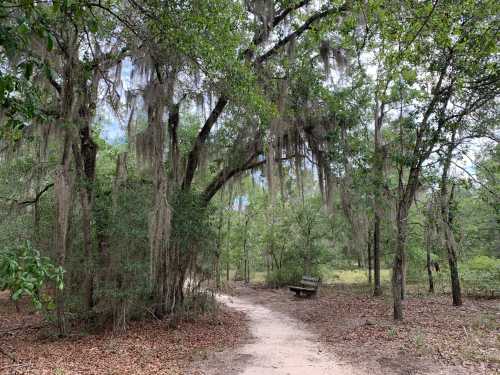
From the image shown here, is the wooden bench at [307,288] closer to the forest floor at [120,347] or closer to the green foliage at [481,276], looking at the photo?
the forest floor at [120,347]

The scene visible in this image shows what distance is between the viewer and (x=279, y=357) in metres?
5.89

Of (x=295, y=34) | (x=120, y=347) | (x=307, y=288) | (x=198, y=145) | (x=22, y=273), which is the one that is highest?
(x=295, y=34)

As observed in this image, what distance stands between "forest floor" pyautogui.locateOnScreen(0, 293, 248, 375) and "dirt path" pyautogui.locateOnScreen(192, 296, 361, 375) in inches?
17.0

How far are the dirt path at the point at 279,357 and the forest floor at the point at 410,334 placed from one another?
0.25 metres

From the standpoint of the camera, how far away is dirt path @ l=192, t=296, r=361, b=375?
5199 millimetres

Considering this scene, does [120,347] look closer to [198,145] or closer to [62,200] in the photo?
[62,200]

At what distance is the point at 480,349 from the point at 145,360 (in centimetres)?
536

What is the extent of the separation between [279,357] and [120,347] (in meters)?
2.94

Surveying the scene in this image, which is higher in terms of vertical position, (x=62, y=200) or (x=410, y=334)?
(x=62, y=200)

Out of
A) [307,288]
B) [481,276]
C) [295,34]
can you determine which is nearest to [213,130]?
[295,34]

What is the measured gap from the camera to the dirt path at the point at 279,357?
5199 millimetres

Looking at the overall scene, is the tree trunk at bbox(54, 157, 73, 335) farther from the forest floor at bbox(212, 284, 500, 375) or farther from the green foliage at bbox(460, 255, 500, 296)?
the green foliage at bbox(460, 255, 500, 296)

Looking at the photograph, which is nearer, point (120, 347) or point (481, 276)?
point (120, 347)

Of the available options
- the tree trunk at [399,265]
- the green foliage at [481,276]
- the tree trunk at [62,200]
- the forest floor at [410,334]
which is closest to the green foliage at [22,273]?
the forest floor at [410,334]
